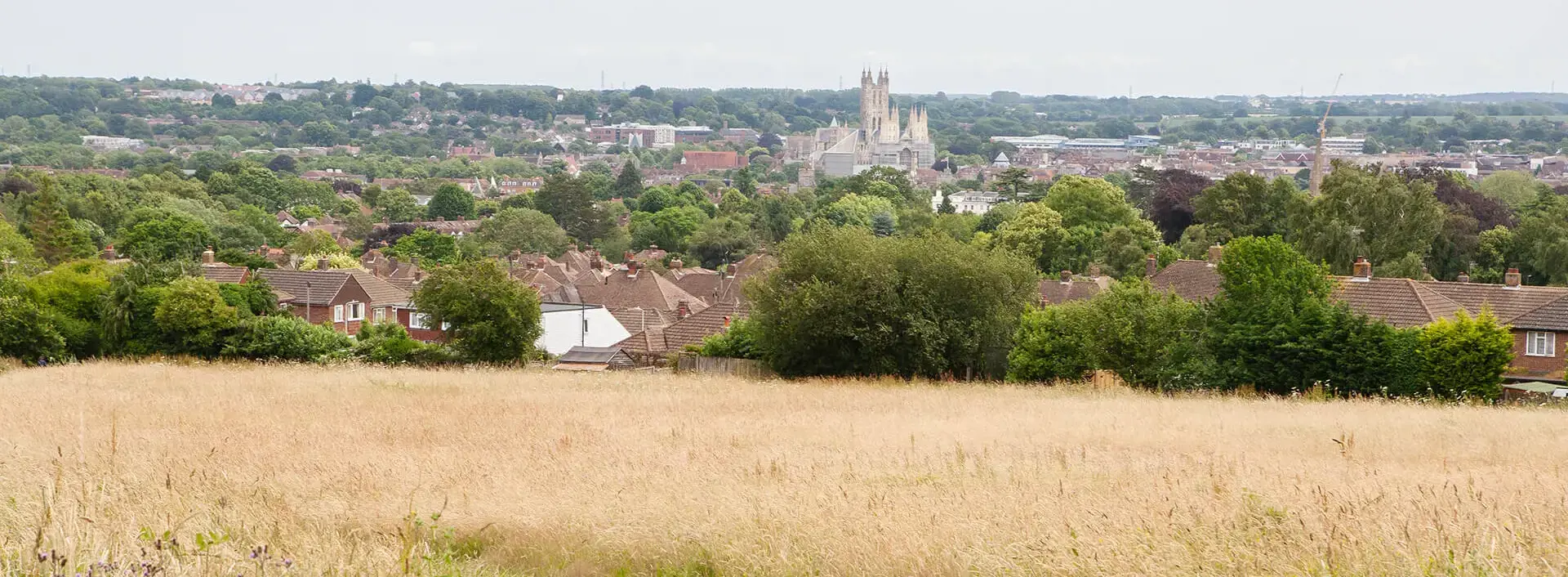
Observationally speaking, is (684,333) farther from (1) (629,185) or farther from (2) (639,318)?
(1) (629,185)

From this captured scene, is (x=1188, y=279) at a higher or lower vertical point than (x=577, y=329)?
higher

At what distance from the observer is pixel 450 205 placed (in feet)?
496

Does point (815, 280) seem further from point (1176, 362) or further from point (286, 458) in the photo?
point (286, 458)

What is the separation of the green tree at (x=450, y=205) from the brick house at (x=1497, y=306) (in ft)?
399

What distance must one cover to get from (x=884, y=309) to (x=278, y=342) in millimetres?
12260

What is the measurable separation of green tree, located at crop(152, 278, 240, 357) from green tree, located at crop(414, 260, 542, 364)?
13.4ft

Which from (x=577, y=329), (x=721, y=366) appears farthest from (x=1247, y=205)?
(x=721, y=366)

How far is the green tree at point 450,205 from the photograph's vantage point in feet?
494

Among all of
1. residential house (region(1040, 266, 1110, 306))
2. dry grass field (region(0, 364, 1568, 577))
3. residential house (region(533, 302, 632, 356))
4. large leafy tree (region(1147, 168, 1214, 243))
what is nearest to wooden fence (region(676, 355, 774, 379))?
dry grass field (region(0, 364, 1568, 577))

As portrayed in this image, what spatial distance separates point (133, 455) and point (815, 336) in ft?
58.2

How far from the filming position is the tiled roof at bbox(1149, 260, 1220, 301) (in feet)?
144

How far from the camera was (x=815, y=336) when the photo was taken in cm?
2880

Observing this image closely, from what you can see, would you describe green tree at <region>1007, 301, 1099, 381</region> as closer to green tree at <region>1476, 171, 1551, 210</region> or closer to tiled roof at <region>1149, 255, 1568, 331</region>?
tiled roof at <region>1149, 255, 1568, 331</region>

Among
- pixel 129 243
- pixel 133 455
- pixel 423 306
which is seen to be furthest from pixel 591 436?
pixel 129 243
